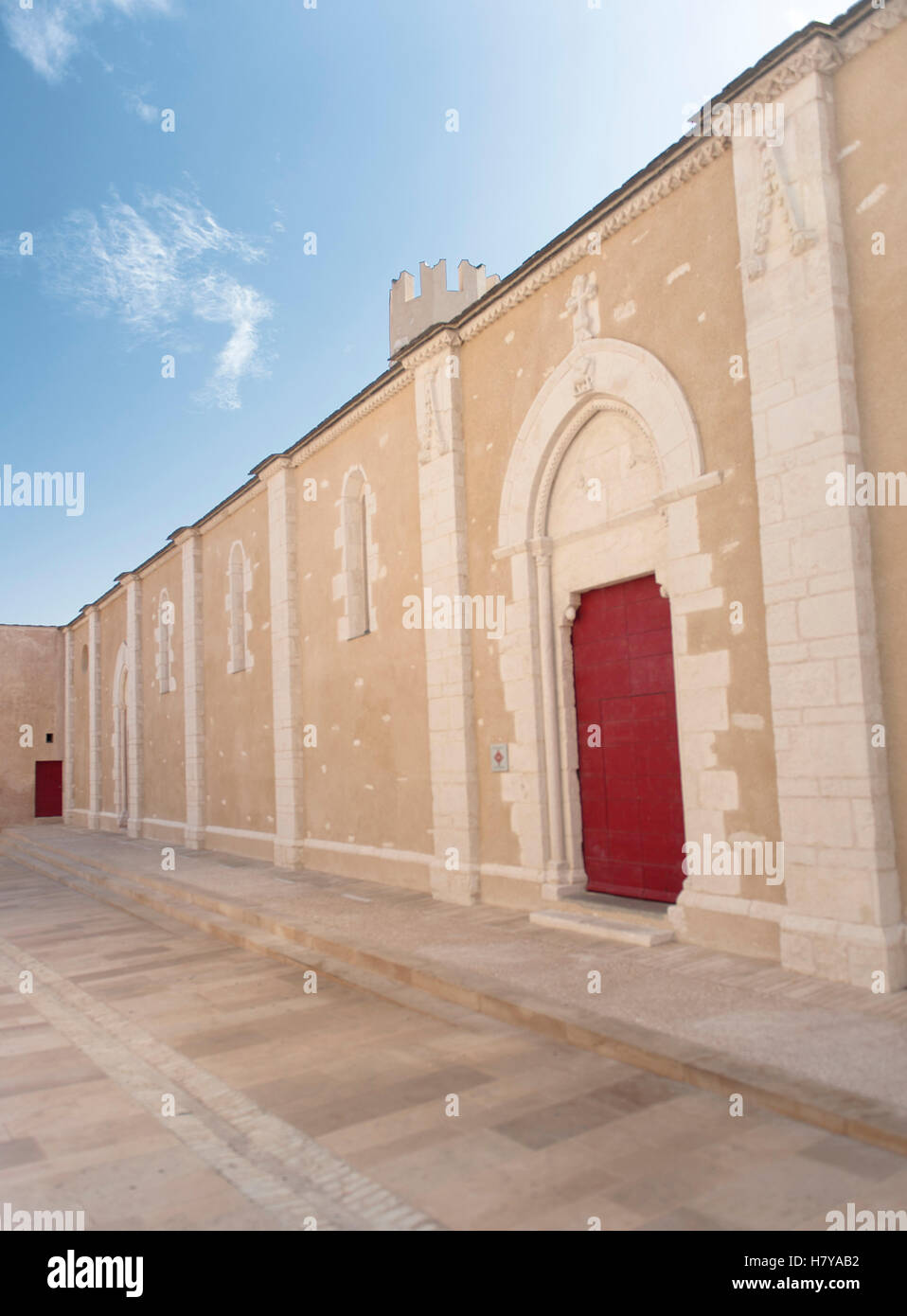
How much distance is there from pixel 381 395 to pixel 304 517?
10.1 feet

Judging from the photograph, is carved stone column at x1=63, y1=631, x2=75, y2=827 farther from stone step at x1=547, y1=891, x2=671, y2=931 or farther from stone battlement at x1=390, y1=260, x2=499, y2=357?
stone step at x1=547, y1=891, x2=671, y2=931

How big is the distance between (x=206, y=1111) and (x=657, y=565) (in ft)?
18.0

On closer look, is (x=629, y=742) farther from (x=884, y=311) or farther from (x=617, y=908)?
(x=884, y=311)

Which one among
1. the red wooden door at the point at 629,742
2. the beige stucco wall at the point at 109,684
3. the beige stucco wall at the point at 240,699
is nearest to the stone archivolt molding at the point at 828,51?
the red wooden door at the point at 629,742

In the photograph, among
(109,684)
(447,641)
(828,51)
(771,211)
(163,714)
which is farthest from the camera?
(109,684)

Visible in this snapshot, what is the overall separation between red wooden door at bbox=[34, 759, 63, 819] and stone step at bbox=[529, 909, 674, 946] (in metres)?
26.3

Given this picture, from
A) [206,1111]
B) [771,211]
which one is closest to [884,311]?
[771,211]

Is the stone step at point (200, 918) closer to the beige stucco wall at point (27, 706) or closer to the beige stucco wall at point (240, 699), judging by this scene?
the beige stucco wall at point (240, 699)

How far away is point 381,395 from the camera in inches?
484

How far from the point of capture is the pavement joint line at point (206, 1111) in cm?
387

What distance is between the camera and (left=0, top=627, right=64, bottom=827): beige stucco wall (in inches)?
1217

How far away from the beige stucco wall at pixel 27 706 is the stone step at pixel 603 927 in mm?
26342

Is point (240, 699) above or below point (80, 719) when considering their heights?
below

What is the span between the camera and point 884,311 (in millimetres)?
6305
